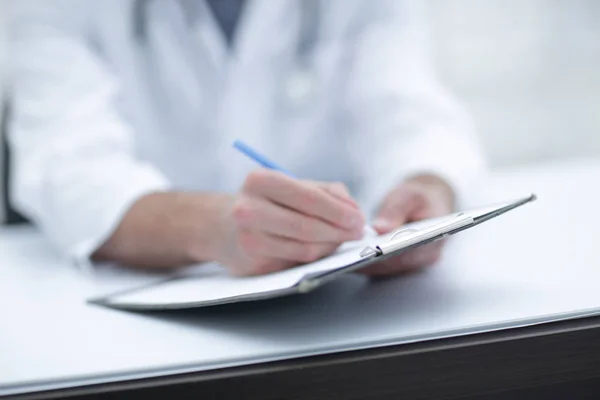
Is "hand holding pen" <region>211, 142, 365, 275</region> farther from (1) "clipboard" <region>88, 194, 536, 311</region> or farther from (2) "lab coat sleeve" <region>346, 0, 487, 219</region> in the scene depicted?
(2) "lab coat sleeve" <region>346, 0, 487, 219</region>

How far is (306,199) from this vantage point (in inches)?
14.1

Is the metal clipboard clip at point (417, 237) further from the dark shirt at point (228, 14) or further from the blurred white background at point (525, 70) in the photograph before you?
the blurred white background at point (525, 70)

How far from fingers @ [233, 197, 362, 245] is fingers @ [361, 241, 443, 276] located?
30mm

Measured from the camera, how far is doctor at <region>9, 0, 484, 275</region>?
0.40m

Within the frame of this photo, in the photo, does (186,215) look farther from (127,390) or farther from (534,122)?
(534,122)

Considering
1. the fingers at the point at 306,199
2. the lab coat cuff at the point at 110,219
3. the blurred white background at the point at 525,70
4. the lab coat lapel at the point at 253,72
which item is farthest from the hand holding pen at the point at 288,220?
the blurred white background at the point at 525,70

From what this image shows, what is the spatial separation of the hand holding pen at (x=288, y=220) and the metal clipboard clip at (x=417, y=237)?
6 centimetres

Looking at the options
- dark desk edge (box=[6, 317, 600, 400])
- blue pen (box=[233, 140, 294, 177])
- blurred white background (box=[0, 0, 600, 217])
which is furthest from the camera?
blurred white background (box=[0, 0, 600, 217])

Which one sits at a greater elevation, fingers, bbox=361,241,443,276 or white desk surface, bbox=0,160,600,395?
fingers, bbox=361,241,443,276

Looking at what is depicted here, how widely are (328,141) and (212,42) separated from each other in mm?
183

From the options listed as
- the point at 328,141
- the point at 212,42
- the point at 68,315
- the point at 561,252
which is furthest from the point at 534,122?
the point at 68,315

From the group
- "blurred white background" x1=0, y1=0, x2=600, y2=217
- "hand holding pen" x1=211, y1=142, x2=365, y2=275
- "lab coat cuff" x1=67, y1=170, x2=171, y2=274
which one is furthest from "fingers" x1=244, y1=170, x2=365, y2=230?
"blurred white background" x1=0, y1=0, x2=600, y2=217

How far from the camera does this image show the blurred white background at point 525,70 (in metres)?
1.12

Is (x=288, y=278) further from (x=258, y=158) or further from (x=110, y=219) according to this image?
(x=110, y=219)
